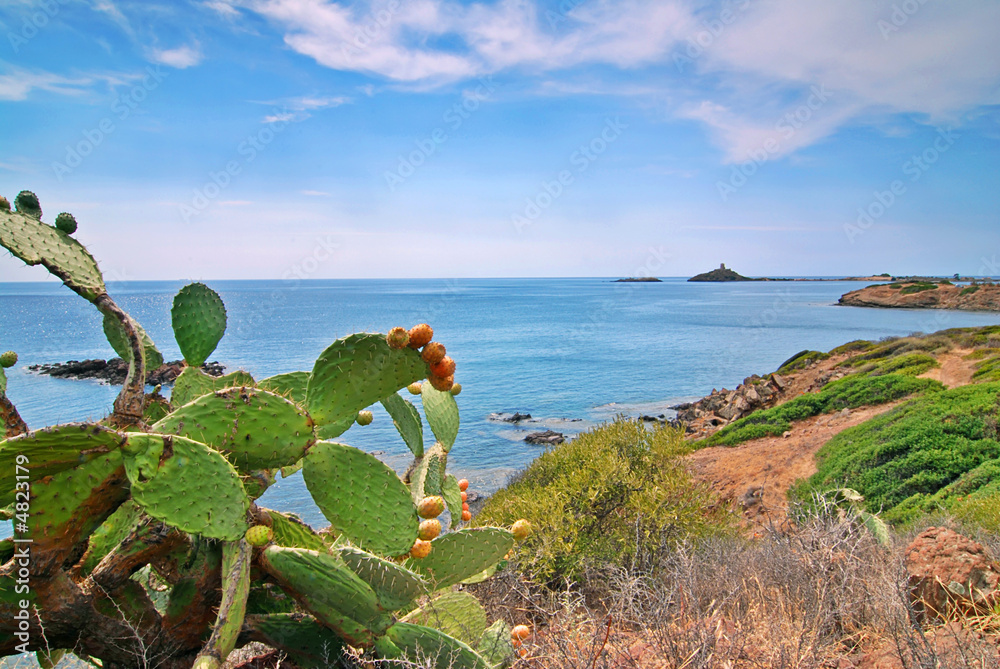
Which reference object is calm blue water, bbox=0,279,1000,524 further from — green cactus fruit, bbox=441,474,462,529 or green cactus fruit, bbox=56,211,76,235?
green cactus fruit, bbox=441,474,462,529

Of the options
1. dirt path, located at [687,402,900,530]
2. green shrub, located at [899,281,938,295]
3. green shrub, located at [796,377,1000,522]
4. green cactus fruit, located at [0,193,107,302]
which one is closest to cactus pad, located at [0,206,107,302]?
green cactus fruit, located at [0,193,107,302]

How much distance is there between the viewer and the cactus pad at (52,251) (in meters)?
2.32

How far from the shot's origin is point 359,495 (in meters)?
2.30

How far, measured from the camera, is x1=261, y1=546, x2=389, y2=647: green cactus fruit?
2.04m

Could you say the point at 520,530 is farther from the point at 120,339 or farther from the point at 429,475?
the point at 120,339

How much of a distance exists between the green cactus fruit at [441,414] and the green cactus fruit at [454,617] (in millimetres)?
899

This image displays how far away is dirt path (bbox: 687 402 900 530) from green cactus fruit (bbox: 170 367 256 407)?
9.34 metres

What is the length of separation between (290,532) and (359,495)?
0.36m

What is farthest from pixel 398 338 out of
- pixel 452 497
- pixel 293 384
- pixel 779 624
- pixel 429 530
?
pixel 779 624

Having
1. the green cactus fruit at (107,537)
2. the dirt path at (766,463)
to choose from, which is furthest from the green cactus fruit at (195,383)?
the dirt path at (766,463)

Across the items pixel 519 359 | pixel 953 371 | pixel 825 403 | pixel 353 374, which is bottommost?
pixel 519 359

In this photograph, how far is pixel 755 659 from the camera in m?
2.95

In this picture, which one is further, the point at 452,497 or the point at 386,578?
the point at 452,497

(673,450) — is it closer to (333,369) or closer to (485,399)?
(333,369)
